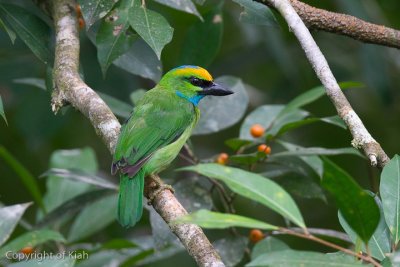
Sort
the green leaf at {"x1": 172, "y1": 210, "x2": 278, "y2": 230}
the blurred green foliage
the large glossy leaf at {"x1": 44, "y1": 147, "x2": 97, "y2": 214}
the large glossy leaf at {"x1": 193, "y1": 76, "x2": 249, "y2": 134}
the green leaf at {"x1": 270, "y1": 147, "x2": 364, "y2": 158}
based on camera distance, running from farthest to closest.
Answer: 1. the large glossy leaf at {"x1": 44, "y1": 147, "x2": 97, "y2": 214}
2. the large glossy leaf at {"x1": 193, "y1": 76, "x2": 249, "y2": 134}
3. the green leaf at {"x1": 270, "y1": 147, "x2": 364, "y2": 158}
4. the blurred green foliage
5. the green leaf at {"x1": 172, "y1": 210, "x2": 278, "y2": 230}

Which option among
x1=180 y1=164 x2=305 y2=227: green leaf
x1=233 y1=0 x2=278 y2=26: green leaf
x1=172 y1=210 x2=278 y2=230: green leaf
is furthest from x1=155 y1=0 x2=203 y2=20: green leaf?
x1=172 y1=210 x2=278 y2=230: green leaf

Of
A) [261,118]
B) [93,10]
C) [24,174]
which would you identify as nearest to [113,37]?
[93,10]

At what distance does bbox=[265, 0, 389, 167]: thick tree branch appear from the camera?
2088mm

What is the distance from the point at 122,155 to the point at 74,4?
0.76m

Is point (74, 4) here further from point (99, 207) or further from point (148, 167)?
point (99, 207)

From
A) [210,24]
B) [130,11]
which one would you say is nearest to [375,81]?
[210,24]

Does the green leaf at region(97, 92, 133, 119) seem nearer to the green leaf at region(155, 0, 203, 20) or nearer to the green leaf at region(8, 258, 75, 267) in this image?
the green leaf at region(155, 0, 203, 20)

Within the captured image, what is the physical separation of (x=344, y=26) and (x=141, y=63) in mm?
915

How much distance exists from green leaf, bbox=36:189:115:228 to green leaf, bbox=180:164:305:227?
195 centimetres

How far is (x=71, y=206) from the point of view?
3488 millimetres

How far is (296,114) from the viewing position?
3.54 m

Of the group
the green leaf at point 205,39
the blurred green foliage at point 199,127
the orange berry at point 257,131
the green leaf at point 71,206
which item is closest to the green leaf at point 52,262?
the blurred green foliage at point 199,127

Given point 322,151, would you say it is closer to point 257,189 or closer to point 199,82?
point 199,82

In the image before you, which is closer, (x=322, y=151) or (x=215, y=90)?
(x=322, y=151)
